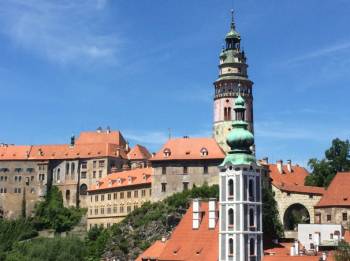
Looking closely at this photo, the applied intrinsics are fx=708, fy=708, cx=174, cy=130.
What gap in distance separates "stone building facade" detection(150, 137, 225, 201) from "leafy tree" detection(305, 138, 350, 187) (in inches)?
414

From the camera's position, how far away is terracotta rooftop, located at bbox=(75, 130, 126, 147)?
9900 centimetres

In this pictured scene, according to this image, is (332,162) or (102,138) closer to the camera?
(332,162)

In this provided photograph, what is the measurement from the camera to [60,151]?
331 ft

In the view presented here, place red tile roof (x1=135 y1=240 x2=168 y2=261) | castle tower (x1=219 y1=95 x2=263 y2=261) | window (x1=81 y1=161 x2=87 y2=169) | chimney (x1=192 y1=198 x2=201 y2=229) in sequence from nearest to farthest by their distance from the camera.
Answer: castle tower (x1=219 y1=95 x2=263 y2=261) < chimney (x1=192 y1=198 x2=201 y2=229) < red tile roof (x1=135 y1=240 x2=168 y2=261) < window (x1=81 y1=161 x2=87 y2=169)

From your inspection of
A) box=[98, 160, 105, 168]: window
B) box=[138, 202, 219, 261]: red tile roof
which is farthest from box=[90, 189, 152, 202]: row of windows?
box=[138, 202, 219, 261]: red tile roof

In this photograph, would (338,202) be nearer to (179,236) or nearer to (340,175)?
(340,175)

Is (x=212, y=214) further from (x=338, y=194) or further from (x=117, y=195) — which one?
(x=117, y=195)

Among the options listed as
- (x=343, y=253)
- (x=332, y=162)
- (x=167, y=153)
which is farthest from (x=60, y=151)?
(x=343, y=253)

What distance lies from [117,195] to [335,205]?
3074 centimetres

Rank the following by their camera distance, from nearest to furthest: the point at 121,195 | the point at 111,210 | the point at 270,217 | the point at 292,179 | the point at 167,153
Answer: the point at 270,217, the point at 167,153, the point at 292,179, the point at 121,195, the point at 111,210

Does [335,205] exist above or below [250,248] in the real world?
above

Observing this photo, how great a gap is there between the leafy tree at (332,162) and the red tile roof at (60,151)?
3087 cm

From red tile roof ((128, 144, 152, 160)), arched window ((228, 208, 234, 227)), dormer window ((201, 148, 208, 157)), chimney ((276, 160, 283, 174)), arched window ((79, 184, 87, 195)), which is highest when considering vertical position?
red tile roof ((128, 144, 152, 160))

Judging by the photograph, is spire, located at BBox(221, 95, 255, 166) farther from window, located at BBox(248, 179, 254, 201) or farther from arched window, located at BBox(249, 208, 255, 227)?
arched window, located at BBox(249, 208, 255, 227)
